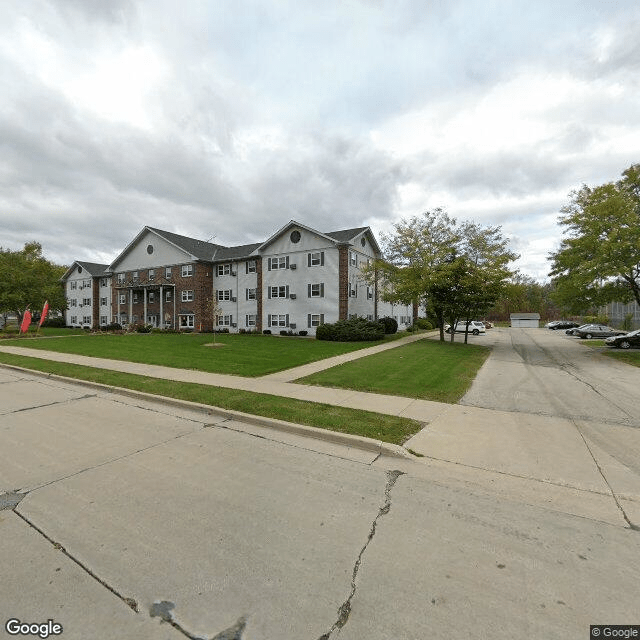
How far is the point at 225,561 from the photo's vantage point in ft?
8.87

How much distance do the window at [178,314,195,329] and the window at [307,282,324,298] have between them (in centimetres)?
1413

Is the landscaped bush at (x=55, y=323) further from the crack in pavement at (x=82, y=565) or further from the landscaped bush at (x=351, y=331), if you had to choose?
the crack in pavement at (x=82, y=565)

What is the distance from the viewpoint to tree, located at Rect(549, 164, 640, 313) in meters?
16.0

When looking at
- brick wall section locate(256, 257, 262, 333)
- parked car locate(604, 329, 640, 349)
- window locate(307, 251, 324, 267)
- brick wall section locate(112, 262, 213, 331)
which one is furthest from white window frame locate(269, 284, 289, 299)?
parked car locate(604, 329, 640, 349)

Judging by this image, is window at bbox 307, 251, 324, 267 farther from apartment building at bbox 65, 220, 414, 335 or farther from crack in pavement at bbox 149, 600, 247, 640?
crack in pavement at bbox 149, 600, 247, 640

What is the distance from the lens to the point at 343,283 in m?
27.6

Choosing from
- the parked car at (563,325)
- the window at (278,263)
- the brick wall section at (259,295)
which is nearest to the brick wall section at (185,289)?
the brick wall section at (259,295)

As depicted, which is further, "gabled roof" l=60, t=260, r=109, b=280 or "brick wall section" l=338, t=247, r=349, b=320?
"gabled roof" l=60, t=260, r=109, b=280

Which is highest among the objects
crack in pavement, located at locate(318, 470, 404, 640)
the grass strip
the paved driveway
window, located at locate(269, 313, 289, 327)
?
window, located at locate(269, 313, 289, 327)

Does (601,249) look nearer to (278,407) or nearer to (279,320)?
(278,407)

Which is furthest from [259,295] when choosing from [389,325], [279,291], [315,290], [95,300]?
[95,300]

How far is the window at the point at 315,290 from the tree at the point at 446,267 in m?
4.37

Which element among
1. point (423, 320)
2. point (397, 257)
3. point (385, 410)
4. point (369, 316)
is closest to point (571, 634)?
point (385, 410)

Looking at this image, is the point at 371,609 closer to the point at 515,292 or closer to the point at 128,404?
the point at 128,404
